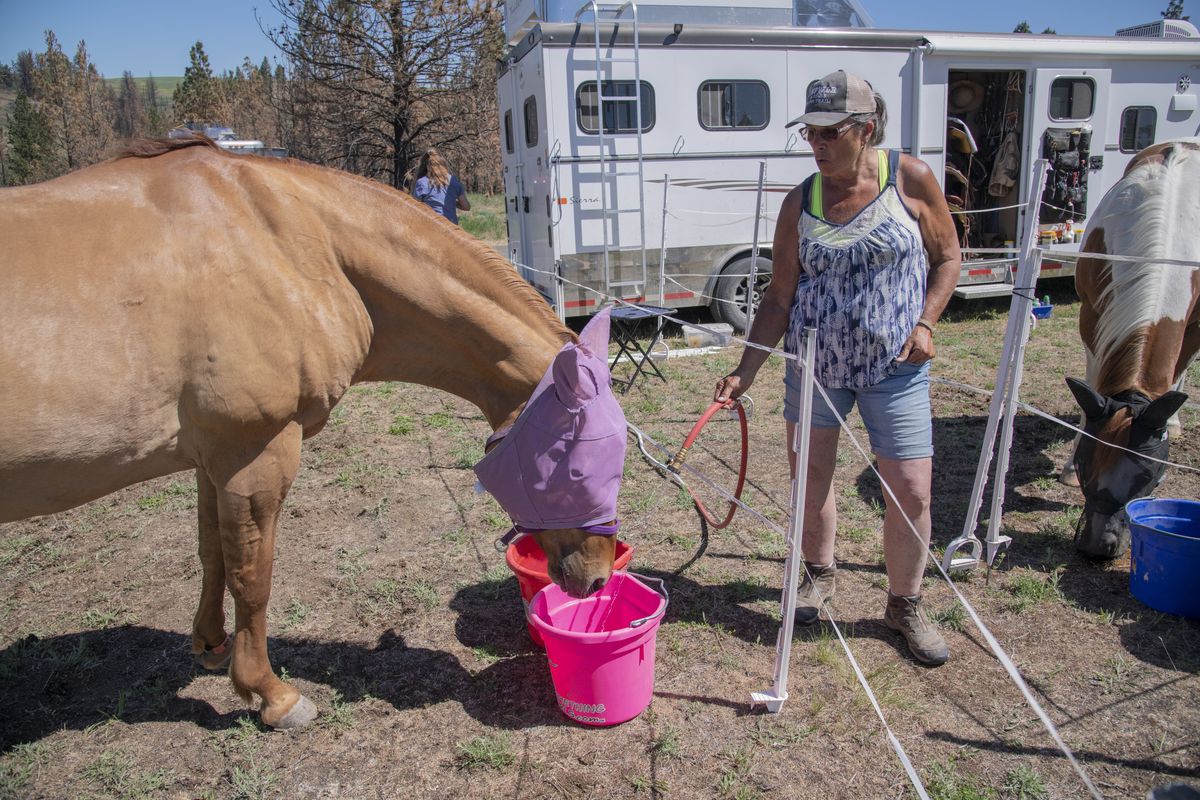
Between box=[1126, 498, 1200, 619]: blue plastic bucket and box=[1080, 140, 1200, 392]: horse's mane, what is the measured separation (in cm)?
64

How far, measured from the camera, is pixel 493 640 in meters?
3.04

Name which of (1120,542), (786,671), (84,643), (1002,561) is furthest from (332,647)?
(1120,542)

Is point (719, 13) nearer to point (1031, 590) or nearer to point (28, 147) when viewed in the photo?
point (1031, 590)

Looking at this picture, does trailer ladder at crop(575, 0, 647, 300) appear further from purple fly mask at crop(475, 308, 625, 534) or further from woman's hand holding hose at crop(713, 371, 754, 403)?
purple fly mask at crop(475, 308, 625, 534)

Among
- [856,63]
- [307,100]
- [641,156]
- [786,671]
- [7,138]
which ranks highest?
[7,138]

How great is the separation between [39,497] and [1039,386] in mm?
→ 6657

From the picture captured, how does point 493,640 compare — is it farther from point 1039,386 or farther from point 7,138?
point 7,138

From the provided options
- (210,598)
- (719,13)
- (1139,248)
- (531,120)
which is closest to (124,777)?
(210,598)

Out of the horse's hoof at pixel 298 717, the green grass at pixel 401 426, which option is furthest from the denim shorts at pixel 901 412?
the green grass at pixel 401 426

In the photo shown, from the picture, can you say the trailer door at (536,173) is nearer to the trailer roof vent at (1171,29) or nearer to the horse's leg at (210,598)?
the horse's leg at (210,598)

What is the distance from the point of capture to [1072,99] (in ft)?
28.9

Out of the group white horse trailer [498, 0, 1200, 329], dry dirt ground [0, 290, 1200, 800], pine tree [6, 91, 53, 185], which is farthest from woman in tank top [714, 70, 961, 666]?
pine tree [6, 91, 53, 185]

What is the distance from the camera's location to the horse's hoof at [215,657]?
291 centimetres

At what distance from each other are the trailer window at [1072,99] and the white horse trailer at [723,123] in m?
0.02
